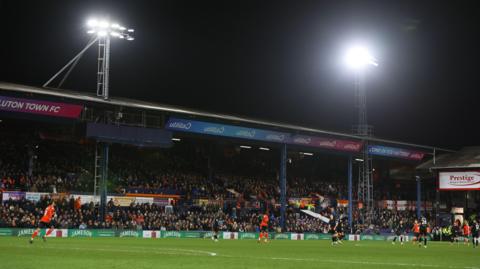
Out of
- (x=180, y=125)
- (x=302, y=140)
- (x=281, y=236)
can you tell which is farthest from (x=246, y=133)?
(x=281, y=236)

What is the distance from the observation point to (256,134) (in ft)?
185

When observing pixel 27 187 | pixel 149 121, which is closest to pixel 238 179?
pixel 149 121

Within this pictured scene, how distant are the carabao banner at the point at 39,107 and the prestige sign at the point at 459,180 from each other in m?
43.0

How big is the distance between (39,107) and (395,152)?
41951mm

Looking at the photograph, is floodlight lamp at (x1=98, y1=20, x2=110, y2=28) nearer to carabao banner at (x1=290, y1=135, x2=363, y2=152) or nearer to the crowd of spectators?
the crowd of spectators

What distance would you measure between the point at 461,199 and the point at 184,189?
115ft

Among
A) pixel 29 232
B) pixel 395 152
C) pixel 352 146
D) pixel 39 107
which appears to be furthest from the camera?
pixel 395 152

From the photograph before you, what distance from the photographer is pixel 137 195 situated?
178ft

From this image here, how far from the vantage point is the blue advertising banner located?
5006cm

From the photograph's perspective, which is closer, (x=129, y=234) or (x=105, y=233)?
(x=105, y=233)

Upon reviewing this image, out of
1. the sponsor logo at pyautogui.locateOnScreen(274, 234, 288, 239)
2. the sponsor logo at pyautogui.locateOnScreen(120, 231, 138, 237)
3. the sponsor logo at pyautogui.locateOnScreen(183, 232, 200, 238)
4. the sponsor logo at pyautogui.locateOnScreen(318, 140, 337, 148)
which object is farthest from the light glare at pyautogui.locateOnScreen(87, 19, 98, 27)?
the sponsor logo at pyautogui.locateOnScreen(318, 140, 337, 148)

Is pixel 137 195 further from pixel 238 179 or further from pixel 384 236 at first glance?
pixel 384 236

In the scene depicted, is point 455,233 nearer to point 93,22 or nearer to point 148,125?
point 148,125

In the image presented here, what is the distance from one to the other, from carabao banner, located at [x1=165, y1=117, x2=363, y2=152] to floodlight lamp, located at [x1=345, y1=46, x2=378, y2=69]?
334 inches
